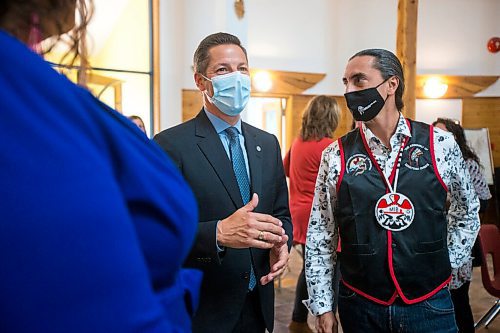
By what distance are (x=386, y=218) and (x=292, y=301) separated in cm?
317

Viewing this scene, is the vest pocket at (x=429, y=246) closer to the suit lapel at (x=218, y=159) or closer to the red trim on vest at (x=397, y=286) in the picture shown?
the red trim on vest at (x=397, y=286)

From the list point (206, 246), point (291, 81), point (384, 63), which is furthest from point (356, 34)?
point (206, 246)

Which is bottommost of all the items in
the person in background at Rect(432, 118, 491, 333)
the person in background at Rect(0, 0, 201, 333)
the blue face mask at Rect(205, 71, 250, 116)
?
the person in background at Rect(432, 118, 491, 333)

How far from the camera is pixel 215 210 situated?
65.9 inches

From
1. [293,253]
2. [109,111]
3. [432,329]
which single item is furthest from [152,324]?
[293,253]

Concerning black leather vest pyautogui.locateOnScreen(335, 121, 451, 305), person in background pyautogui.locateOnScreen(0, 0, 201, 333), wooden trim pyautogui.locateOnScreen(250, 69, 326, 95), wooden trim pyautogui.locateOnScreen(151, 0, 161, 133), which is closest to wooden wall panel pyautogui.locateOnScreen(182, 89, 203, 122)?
wooden trim pyautogui.locateOnScreen(151, 0, 161, 133)

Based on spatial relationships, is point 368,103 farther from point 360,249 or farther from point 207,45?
point 207,45

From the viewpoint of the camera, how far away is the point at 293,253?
6.67 m

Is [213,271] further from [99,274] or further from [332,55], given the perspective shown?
[332,55]

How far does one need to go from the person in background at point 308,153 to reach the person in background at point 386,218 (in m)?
1.77

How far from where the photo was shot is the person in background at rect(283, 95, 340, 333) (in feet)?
11.8

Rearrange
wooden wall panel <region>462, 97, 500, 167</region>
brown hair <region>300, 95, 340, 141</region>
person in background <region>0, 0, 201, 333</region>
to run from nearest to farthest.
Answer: person in background <region>0, 0, 201, 333</region>, brown hair <region>300, 95, 340, 141</region>, wooden wall panel <region>462, 97, 500, 167</region>

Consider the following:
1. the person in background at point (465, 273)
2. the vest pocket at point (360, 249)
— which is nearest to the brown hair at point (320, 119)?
the person in background at point (465, 273)

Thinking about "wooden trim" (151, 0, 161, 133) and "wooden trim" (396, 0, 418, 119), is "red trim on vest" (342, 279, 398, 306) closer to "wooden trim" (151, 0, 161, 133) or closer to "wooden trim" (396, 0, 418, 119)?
"wooden trim" (396, 0, 418, 119)
